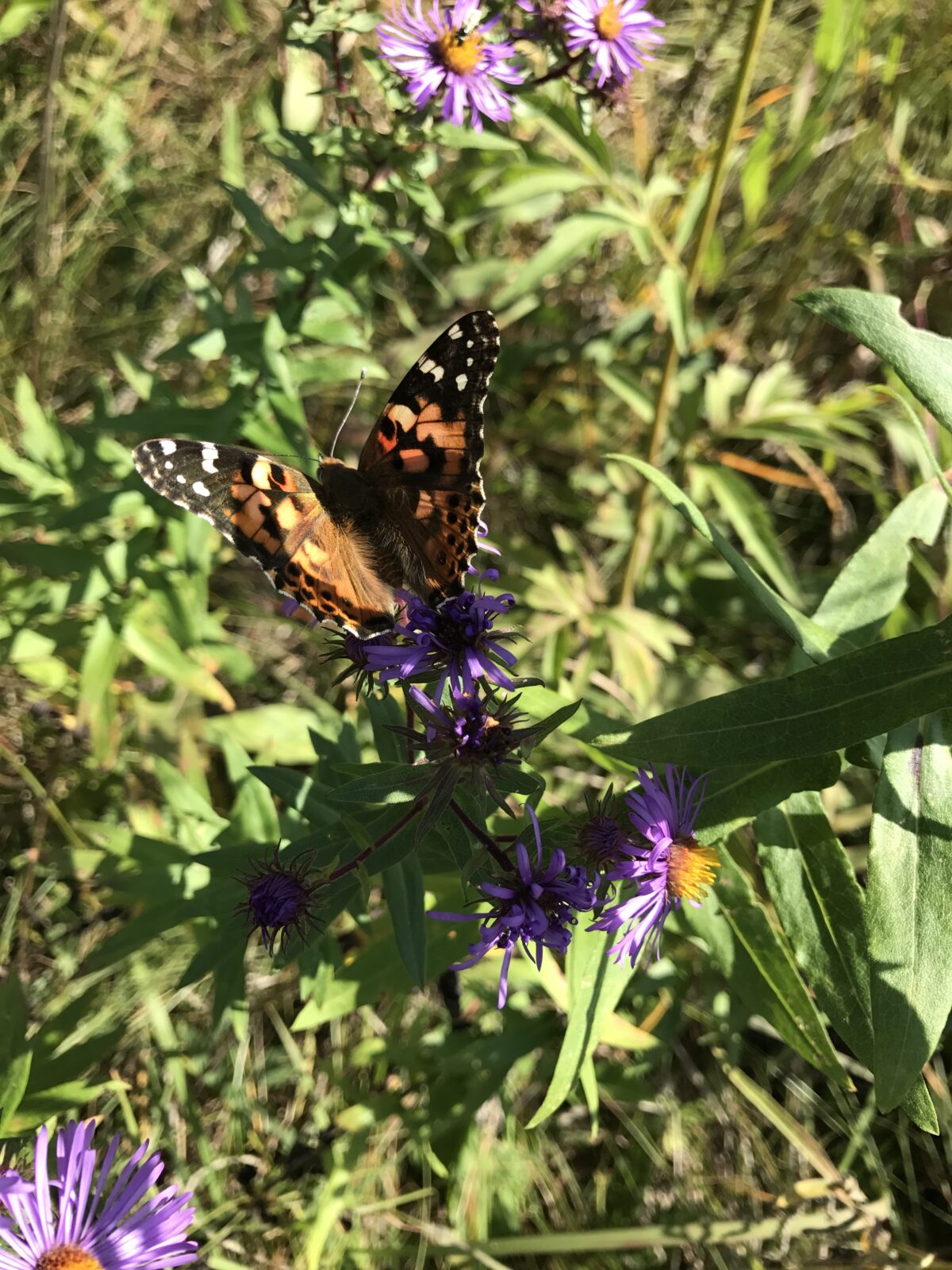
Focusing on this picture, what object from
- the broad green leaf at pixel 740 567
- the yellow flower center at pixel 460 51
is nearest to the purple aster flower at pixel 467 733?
the broad green leaf at pixel 740 567

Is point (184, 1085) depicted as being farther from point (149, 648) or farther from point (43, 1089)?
point (149, 648)

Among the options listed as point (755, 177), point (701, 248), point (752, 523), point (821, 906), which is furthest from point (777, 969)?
point (755, 177)

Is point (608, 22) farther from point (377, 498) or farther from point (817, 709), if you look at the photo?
point (817, 709)

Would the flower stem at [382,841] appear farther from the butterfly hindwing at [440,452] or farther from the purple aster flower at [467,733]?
the butterfly hindwing at [440,452]

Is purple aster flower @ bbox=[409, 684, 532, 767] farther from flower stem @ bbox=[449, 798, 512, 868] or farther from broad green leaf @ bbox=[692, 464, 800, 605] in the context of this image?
broad green leaf @ bbox=[692, 464, 800, 605]

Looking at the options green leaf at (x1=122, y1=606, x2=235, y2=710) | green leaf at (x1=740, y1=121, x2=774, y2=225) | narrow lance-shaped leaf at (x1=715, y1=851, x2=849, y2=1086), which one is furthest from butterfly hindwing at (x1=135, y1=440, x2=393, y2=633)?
green leaf at (x1=740, y1=121, x2=774, y2=225)

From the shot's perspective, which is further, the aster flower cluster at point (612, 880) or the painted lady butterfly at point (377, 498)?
the painted lady butterfly at point (377, 498)
